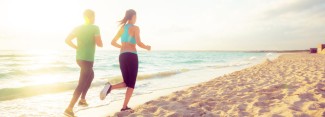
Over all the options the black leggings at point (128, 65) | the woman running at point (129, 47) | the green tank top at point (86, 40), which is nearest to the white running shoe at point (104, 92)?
the woman running at point (129, 47)

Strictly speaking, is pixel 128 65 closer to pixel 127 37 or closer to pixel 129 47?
pixel 129 47

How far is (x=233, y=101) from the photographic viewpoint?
4922mm

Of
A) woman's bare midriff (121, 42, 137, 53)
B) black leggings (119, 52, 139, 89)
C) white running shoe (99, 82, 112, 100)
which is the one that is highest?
woman's bare midriff (121, 42, 137, 53)

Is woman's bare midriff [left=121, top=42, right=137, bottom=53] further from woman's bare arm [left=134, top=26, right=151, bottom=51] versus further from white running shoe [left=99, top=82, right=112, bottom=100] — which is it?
white running shoe [left=99, top=82, right=112, bottom=100]

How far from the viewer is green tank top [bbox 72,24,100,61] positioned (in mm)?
4453

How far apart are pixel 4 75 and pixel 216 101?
12.2 m

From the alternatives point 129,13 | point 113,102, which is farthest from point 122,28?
point 113,102

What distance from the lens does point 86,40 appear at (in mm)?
4484

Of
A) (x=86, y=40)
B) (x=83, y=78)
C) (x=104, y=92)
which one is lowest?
(x=104, y=92)

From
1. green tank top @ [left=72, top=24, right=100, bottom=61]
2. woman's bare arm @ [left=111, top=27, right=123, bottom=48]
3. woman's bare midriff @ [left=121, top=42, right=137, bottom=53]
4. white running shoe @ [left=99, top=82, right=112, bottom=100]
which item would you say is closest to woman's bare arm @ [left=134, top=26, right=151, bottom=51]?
woman's bare midriff @ [left=121, top=42, right=137, bottom=53]

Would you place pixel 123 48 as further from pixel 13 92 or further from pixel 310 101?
pixel 13 92

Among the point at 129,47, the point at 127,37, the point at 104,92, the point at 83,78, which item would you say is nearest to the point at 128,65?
the point at 129,47

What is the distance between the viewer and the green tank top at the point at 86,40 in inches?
175

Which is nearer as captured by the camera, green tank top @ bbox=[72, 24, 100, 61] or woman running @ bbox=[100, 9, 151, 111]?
woman running @ bbox=[100, 9, 151, 111]
